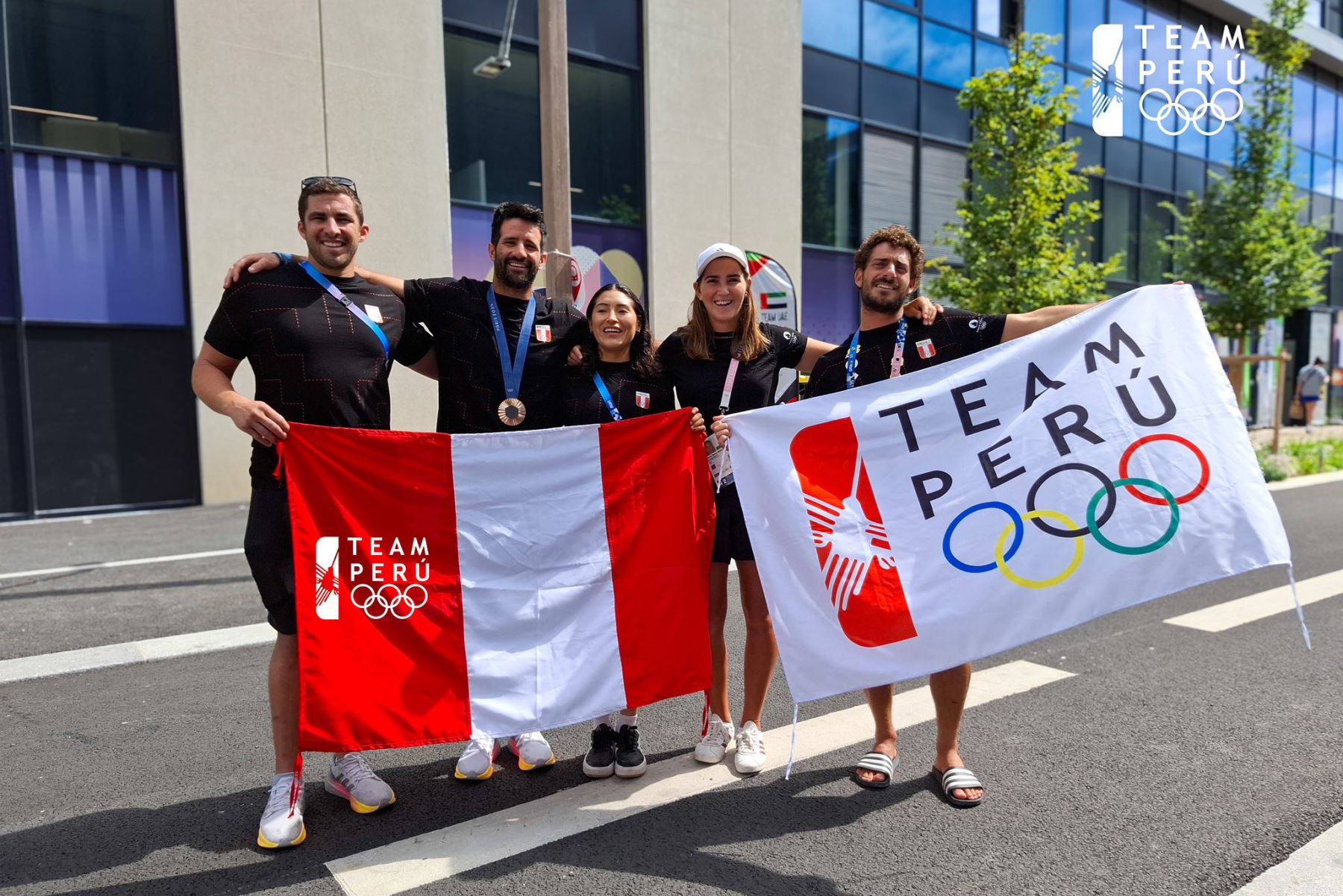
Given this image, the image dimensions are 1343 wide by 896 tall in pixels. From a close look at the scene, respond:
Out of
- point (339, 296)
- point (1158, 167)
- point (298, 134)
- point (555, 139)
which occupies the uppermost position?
point (1158, 167)

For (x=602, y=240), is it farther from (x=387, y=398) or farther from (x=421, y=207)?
(x=387, y=398)

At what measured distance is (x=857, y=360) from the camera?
3.48 m

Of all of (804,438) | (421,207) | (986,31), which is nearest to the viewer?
(804,438)

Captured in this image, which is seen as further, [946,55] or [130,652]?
[946,55]

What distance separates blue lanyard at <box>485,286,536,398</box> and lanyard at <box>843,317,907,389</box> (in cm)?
127

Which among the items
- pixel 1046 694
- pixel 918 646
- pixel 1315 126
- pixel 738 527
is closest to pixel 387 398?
pixel 738 527

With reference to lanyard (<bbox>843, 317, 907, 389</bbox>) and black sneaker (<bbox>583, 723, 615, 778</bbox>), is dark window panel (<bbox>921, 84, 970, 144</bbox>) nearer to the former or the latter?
lanyard (<bbox>843, 317, 907, 389</bbox>)

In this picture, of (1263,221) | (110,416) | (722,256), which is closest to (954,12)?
(1263,221)

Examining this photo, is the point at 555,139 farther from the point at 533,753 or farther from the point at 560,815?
the point at 560,815

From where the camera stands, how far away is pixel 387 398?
3.43 metres

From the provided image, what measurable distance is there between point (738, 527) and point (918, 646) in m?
0.85

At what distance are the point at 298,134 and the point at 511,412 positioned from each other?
9.76 meters

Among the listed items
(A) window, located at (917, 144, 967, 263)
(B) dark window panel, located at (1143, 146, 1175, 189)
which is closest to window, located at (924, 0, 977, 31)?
(A) window, located at (917, 144, 967, 263)

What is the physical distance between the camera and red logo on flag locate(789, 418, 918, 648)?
3.12 meters
